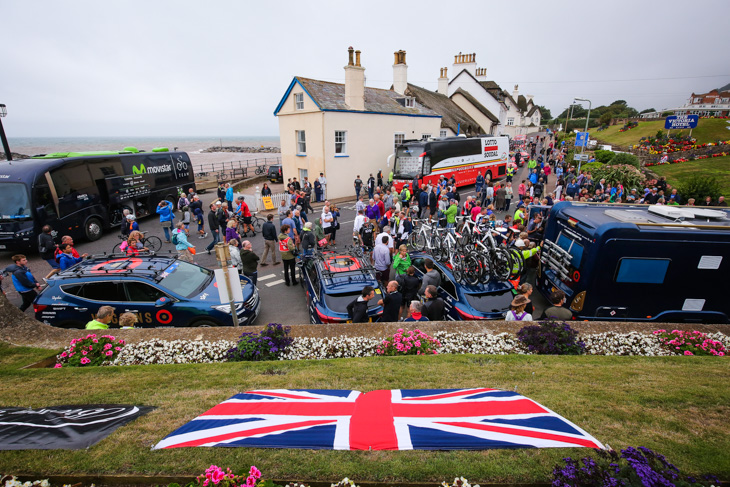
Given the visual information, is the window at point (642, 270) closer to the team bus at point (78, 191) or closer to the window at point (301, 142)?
the team bus at point (78, 191)

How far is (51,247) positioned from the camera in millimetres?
10273

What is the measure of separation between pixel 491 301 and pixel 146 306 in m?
7.46

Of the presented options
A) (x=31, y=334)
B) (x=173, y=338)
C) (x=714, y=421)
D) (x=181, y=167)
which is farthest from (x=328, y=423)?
(x=181, y=167)

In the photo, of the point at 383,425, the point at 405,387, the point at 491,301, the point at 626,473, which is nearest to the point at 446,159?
the point at 491,301

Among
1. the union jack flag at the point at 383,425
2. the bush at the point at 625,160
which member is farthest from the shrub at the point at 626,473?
the bush at the point at 625,160

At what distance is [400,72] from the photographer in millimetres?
32000

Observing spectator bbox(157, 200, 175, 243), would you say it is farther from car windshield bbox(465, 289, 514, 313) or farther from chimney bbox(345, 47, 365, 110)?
chimney bbox(345, 47, 365, 110)

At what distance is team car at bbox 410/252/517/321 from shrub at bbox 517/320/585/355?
4.41 feet

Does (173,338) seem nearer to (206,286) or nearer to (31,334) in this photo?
(206,286)

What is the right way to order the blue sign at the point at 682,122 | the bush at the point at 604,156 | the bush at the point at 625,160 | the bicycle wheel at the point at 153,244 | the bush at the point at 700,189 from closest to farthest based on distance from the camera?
the bicycle wheel at the point at 153,244 < the bush at the point at 700,189 < the bush at the point at 625,160 < the bush at the point at 604,156 < the blue sign at the point at 682,122

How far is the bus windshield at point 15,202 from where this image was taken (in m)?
12.5

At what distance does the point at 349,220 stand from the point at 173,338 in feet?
41.5

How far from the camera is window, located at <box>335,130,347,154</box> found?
22.8m

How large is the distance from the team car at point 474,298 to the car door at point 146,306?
5.83 metres
